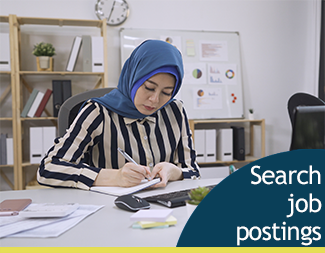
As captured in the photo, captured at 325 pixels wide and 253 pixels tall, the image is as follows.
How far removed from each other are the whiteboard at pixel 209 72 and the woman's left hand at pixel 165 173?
78.2 inches

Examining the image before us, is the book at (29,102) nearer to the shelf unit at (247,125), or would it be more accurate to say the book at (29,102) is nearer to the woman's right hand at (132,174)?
the shelf unit at (247,125)

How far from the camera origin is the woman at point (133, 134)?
3.50ft

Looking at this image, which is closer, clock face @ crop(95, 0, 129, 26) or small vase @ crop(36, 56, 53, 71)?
small vase @ crop(36, 56, 53, 71)

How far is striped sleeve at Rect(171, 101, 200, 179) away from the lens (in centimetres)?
134

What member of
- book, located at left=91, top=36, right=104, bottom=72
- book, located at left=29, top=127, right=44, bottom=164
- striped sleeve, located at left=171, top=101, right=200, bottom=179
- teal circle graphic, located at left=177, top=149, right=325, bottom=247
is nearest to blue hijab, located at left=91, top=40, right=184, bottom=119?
striped sleeve, located at left=171, top=101, right=200, bottom=179

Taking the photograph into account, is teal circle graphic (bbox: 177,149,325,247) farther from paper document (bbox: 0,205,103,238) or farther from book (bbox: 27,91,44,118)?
book (bbox: 27,91,44,118)

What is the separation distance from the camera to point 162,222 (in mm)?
663

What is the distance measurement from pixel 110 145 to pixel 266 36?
2.71 m

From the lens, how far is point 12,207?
79cm

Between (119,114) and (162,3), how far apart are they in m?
2.21

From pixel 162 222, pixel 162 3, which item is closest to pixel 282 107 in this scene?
pixel 162 3

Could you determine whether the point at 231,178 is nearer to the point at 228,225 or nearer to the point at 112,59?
the point at 228,225

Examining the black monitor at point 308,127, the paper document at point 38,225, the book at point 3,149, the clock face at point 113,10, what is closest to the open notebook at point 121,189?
the paper document at point 38,225

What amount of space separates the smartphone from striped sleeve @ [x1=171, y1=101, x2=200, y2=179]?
0.66 meters
